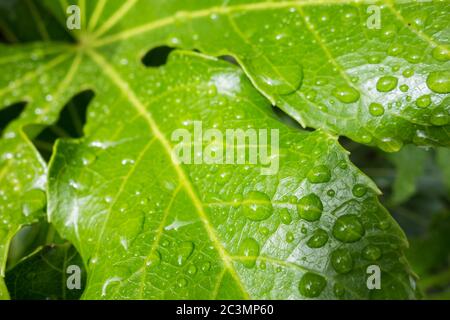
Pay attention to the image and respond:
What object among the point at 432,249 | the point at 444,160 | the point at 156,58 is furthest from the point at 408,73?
the point at 432,249

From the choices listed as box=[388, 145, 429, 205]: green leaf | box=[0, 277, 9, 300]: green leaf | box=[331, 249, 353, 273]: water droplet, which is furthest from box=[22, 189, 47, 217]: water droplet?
box=[388, 145, 429, 205]: green leaf

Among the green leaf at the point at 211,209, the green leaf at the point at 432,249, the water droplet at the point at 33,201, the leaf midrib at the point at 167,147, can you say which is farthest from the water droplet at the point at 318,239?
the green leaf at the point at 432,249

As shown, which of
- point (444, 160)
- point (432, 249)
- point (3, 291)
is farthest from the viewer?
point (432, 249)

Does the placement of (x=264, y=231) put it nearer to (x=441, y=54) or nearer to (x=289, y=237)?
(x=289, y=237)

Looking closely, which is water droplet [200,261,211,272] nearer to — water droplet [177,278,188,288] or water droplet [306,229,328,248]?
water droplet [177,278,188,288]

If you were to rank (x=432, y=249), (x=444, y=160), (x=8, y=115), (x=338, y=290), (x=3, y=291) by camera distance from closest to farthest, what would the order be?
(x=338, y=290) < (x=3, y=291) < (x=8, y=115) < (x=444, y=160) < (x=432, y=249)
